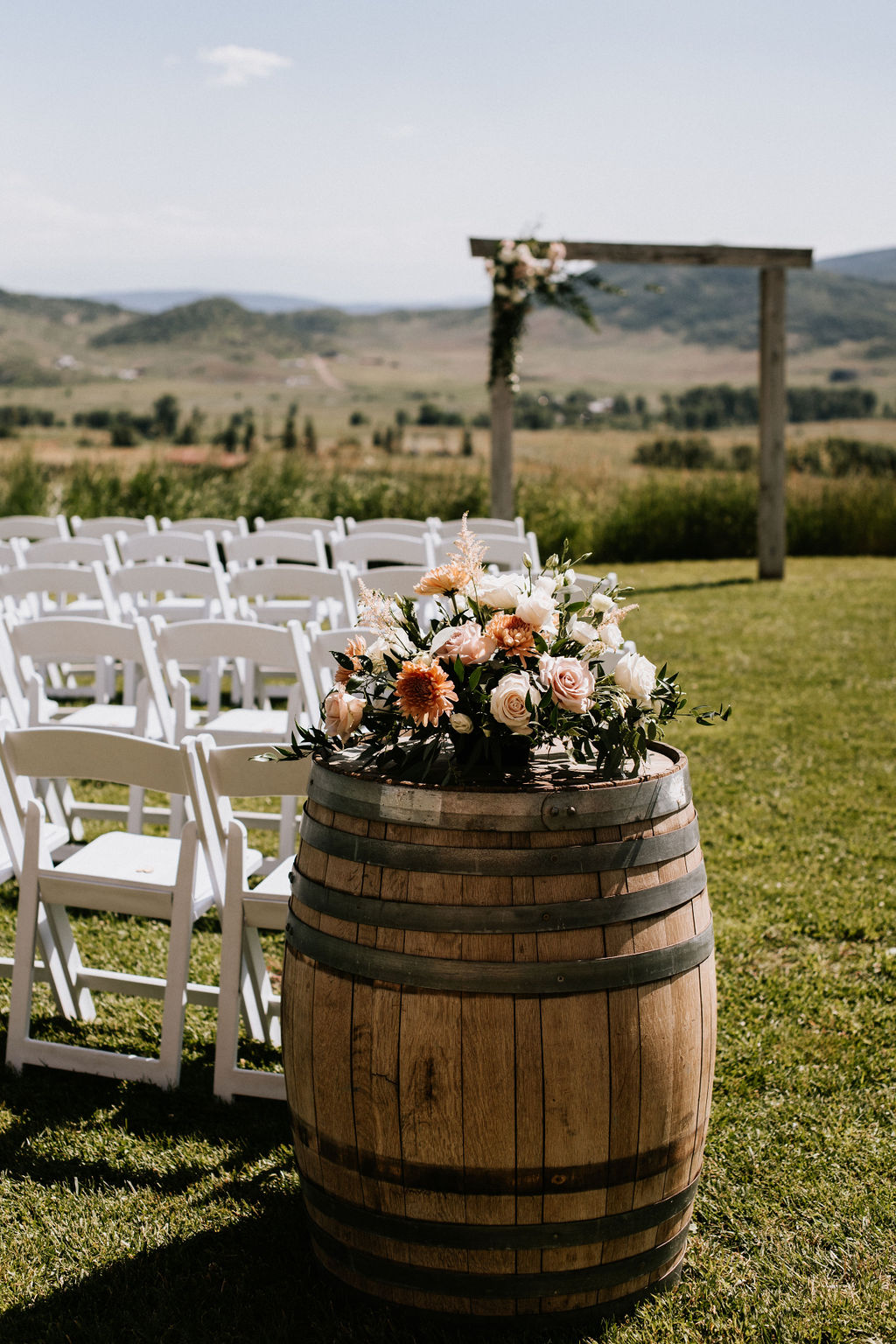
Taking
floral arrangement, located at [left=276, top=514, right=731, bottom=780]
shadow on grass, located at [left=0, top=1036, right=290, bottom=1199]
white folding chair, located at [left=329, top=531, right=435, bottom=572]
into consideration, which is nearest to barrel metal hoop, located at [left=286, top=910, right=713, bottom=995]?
floral arrangement, located at [left=276, top=514, right=731, bottom=780]

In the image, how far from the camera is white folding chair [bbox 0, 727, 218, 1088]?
3061 millimetres

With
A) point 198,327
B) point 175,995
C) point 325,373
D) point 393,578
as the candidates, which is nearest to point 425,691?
point 175,995

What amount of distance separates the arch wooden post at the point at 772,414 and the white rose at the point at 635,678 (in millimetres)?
11304

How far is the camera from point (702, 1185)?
2.80 meters

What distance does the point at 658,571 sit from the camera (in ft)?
47.8

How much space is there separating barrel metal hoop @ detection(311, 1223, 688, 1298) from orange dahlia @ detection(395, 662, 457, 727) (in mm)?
1021

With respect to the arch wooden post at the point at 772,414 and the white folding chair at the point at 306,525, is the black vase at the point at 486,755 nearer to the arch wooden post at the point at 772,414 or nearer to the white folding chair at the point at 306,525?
the white folding chair at the point at 306,525

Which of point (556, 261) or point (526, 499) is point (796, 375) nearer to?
point (526, 499)

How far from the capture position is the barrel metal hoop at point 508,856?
2080 millimetres

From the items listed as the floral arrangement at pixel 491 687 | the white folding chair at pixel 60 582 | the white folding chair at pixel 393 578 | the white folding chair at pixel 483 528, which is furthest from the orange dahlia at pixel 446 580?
the white folding chair at pixel 483 528

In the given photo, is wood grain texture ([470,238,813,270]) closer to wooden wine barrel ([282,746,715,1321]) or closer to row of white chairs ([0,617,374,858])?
row of white chairs ([0,617,374,858])

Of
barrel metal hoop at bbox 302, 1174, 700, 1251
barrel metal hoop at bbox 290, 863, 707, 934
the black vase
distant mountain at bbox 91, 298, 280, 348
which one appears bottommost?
barrel metal hoop at bbox 302, 1174, 700, 1251

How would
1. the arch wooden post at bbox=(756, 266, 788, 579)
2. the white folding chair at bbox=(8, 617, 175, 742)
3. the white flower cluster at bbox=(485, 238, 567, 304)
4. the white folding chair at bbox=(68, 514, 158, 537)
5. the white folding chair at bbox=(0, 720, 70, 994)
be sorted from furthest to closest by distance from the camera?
1. the arch wooden post at bbox=(756, 266, 788, 579)
2. the white flower cluster at bbox=(485, 238, 567, 304)
3. the white folding chair at bbox=(68, 514, 158, 537)
4. the white folding chair at bbox=(8, 617, 175, 742)
5. the white folding chair at bbox=(0, 720, 70, 994)

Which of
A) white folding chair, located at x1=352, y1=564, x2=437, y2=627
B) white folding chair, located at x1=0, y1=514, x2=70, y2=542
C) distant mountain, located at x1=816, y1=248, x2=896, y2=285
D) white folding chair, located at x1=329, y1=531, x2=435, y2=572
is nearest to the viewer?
white folding chair, located at x1=352, y1=564, x2=437, y2=627
